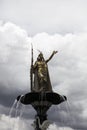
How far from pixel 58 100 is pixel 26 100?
2.90 m

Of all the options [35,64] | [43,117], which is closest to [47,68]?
[35,64]

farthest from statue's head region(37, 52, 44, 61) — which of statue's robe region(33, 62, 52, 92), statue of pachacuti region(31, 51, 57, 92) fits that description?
statue's robe region(33, 62, 52, 92)

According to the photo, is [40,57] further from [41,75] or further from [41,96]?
[41,96]

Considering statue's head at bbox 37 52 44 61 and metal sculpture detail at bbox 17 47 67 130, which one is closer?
metal sculpture detail at bbox 17 47 67 130

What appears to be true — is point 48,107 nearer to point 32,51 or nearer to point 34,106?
point 34,106

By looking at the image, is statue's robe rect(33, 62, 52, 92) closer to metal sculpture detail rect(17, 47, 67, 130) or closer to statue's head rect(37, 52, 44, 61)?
metal sculpture detail rect(17, 47, 67, 130)

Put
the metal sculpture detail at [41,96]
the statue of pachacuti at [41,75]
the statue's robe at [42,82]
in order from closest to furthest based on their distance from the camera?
the metal sculpture detail at [41,96] → the statue's robe at [42,82] → the statue of pachacuti at [41,75]

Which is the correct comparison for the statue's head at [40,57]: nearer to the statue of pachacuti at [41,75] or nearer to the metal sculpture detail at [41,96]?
the statue of pachacuti at [41,75]

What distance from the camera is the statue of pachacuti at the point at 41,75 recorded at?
47438 millimetres

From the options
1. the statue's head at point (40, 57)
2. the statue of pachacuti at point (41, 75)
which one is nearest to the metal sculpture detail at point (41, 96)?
the statue of pachacuti at point (41, 75)

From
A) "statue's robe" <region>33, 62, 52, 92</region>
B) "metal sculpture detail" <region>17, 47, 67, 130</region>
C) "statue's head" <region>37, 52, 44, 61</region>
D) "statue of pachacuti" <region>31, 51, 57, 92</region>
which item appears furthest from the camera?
"statue's head" <region>37, 52, 44, 61</region>

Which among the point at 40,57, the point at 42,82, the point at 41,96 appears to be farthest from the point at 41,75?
the point at 41,96

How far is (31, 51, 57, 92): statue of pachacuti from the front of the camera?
4744 cm

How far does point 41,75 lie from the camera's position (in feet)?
157
